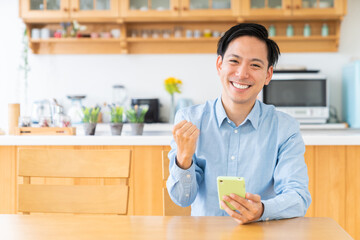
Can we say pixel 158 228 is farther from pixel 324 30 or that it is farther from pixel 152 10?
pixel 324 30

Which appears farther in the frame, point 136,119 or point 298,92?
point 298,92

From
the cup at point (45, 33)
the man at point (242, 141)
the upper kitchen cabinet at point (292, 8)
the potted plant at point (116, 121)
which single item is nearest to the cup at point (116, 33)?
the cup at point (45, 33)

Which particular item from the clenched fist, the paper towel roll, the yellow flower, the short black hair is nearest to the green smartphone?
the clenched fist

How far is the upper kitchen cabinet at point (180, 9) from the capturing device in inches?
162

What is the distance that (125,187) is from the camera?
145cm

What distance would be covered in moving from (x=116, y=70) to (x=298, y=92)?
1.86m

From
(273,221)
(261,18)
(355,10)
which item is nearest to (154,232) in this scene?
(273,221)

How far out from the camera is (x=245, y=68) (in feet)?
4.47

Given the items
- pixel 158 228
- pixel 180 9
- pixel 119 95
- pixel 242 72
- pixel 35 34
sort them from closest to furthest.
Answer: pixel 158 228, pixel 242 72, pixel 180 9, pixel 35 34, pixel 119 95

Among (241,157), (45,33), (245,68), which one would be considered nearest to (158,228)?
(241,157)

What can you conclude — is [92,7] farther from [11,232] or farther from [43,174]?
[11,232]

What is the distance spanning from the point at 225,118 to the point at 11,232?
748mm

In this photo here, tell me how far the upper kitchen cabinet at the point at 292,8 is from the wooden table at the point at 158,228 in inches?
128

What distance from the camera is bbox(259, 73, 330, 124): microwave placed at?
158 inches
